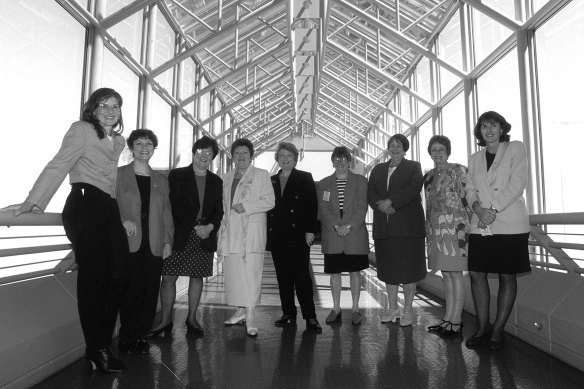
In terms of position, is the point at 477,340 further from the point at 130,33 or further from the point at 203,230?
the point at 130,33

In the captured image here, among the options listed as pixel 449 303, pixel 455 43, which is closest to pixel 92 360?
pixel 449 303

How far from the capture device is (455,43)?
752 centimetres

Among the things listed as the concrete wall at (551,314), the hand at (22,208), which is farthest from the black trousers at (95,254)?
the concrete wall at (551,314)

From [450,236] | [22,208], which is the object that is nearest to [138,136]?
[22,208]

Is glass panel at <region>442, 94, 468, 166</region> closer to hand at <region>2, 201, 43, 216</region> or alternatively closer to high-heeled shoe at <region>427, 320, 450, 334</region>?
high-heeled shoe at <region>427, 320, 450, 334</region>

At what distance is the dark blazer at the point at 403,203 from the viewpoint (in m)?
3.55

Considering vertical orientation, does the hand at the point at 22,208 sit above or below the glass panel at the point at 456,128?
below

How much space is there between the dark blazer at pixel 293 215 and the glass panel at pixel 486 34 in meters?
3.58

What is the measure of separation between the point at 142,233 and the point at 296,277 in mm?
1309

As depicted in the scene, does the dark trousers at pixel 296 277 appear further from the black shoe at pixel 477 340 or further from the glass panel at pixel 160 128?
the glass panel at pixel 160 128

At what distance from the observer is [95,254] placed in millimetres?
2260

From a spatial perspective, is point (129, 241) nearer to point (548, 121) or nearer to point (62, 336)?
point (62, 336)

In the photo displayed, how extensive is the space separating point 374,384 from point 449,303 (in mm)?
1442

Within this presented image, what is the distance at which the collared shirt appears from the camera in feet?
6.79
